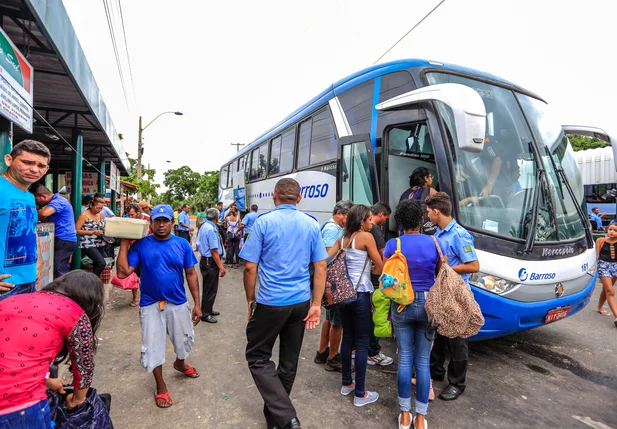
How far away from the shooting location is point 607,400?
3.36m

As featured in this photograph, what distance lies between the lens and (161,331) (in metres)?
3.29

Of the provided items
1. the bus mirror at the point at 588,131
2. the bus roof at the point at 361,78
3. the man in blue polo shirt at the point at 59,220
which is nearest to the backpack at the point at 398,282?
the bus roof at the point at 361,78

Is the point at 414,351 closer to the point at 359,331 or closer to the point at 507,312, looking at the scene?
the point at 359,331

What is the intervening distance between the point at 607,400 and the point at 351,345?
2.50 meters

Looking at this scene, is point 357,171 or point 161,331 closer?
point 161,331

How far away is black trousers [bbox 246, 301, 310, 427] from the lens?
9.04 feet

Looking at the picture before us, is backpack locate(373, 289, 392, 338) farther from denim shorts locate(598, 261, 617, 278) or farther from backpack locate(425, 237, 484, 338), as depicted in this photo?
denim shorts locate(598, 261, 617, 278)

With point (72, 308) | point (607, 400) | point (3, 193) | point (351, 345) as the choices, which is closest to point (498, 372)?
point (607, 400)

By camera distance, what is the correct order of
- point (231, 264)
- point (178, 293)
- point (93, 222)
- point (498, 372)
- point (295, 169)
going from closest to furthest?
point (178, 293) → point (498, 372) → point (93, 222) → point (295, 169) → point (231, 264)

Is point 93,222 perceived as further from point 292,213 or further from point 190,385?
point 292,213

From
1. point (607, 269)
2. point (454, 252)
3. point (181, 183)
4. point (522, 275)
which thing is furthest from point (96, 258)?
point (181, 183)

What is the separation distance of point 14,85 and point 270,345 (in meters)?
3.65

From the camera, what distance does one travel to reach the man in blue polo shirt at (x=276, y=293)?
2.77 m

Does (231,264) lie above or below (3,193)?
below
